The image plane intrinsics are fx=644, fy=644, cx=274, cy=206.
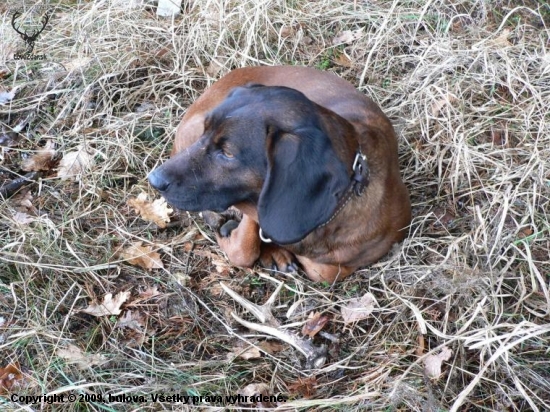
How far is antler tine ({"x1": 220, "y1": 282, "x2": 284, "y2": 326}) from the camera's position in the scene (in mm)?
3889

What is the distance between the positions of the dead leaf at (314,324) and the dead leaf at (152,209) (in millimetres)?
1283

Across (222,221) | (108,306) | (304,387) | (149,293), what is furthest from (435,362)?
(108,306)

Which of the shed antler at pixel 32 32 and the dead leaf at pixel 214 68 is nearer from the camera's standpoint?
the dead leaf at pixel 214 68

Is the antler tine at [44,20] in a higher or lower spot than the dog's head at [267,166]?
lower

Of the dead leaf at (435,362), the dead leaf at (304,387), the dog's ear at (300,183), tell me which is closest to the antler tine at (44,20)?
the dog's ear at (300,183)

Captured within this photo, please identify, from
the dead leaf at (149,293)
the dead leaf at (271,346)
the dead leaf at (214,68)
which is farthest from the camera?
the dead leaf at (214,68)

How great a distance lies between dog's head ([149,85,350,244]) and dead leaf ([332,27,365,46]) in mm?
2354

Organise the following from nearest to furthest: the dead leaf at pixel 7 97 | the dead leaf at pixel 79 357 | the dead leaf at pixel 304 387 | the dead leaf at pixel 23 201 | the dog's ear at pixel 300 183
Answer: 1. the dog's ear at pixel 300 183
2. the dead leaf at pixel 304 387
3. the dead leaf at pixel 79 357
4. the dead leaf at pixel 23 201
5. the dead leaf at pixel 7 97

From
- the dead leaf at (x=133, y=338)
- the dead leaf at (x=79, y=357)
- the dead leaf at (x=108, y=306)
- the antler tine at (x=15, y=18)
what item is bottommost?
the dead leaf at (x=133, y=338)

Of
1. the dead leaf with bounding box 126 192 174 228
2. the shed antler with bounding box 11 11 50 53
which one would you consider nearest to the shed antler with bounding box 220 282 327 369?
the dead leaf with bounding box 126 192 174 228

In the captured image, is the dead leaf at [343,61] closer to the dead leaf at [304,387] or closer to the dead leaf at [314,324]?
the dead leaf at [314,324]

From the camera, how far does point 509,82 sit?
474 cm

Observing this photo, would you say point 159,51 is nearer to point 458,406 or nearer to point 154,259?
point 154,259

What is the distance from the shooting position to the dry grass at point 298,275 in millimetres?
3529
